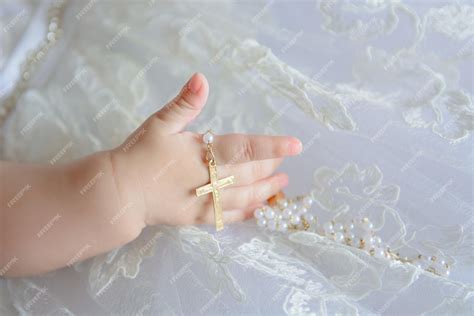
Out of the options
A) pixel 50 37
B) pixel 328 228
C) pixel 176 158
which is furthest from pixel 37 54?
pixel 328 228

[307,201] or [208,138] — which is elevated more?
[208,138]

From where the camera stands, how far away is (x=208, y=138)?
0.87 metres

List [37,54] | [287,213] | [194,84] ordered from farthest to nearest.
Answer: [37,54] < [287,213] < [194,84]

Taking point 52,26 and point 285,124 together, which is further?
point 52,26

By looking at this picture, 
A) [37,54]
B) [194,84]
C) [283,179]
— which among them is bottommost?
[283,179]

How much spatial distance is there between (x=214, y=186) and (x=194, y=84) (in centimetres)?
17

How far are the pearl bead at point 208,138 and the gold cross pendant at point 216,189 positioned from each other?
3 centimetres

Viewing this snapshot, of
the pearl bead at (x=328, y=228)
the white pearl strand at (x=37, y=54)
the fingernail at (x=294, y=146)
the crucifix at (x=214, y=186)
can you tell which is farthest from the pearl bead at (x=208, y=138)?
the white pearl strand at (x=37, y=54)

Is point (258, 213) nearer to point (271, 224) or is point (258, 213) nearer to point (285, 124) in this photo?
point (271, 224)

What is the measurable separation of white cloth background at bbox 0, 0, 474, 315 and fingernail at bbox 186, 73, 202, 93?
176 mm

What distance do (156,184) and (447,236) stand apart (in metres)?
0.47

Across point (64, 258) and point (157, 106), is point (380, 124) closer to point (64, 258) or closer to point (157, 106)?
point (157, 106)

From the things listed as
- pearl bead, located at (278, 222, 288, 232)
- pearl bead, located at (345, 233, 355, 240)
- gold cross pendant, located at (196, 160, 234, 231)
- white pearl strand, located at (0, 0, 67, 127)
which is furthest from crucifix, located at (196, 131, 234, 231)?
white pearl strand, located at (0, 0, 67, 127)

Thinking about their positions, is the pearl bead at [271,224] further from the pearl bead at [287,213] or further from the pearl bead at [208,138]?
the pearl bead at [208,138]
